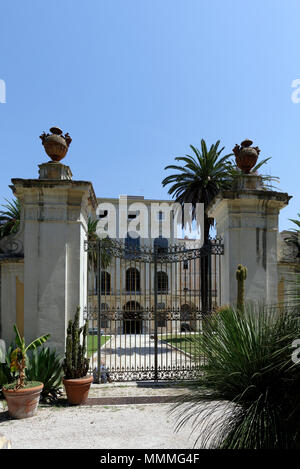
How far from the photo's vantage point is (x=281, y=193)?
8711 millimetres

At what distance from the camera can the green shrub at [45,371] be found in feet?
22.4

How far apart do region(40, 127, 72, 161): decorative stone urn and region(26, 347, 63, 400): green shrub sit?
4.26m

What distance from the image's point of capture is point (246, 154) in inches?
342

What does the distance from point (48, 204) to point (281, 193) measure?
18.2 ft

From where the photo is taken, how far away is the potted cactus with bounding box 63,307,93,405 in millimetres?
6742

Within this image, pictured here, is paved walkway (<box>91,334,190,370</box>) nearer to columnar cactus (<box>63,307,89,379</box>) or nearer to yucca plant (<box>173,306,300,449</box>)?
columnar cactus (<box>63,307,89,379</box>)

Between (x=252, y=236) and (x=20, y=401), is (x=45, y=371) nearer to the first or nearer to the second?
(x=20, y=401)

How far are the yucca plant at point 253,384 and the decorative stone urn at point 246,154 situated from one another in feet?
17.9

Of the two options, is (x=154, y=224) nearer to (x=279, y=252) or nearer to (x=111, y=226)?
(x=111, y=226)

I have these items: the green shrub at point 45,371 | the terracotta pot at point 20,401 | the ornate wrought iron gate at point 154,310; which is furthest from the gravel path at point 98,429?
the ornate wrought iron gate at point 154,310

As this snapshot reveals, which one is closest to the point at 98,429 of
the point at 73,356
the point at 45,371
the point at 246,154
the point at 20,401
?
the point at 20,401

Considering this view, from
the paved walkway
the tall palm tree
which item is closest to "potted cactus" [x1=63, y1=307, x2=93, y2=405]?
the paved walkway

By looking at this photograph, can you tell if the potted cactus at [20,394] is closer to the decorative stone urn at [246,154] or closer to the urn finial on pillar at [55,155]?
the urn finial on pillar at [55,155]
